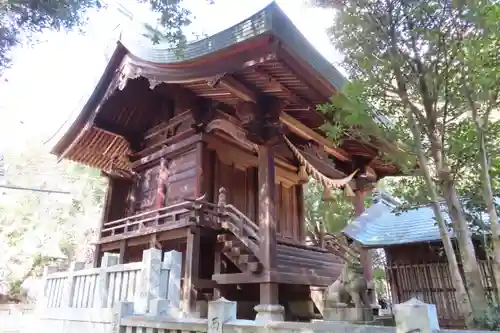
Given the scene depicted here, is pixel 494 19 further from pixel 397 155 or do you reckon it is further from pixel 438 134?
pixel 397 155

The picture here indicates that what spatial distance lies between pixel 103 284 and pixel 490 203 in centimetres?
514

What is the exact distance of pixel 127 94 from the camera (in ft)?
30.7

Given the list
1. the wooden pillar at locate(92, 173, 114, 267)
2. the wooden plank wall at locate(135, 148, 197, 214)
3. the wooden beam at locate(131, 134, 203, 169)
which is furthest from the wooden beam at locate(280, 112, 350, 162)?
the wooden pillar at locate(92, 173, 114, 267)

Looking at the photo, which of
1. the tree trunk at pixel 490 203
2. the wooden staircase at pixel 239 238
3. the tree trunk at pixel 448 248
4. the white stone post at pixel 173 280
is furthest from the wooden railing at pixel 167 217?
Result: the tree trunk at pixel 490 203

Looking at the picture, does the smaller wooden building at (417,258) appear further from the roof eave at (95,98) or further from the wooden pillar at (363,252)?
the roof eave at (95,98)

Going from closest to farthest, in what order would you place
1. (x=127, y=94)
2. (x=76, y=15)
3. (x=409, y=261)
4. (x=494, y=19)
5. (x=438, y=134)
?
(x=494, y=19) → (x=438, y=134) → (x=76, y=15) → (x=409, y=261) → (x=127, y=94)

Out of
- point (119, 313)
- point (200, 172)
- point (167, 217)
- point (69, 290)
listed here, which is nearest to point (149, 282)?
point (119, 313)

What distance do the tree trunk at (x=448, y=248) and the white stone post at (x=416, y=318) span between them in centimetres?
102

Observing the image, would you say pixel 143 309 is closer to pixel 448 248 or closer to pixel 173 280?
pixel 173 280

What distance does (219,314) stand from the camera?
137 inches

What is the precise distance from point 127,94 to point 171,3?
4438 mm

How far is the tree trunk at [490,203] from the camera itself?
3103mm

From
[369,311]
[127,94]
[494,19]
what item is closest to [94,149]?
[127,94]

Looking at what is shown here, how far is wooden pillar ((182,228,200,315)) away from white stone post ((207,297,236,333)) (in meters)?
2.96
